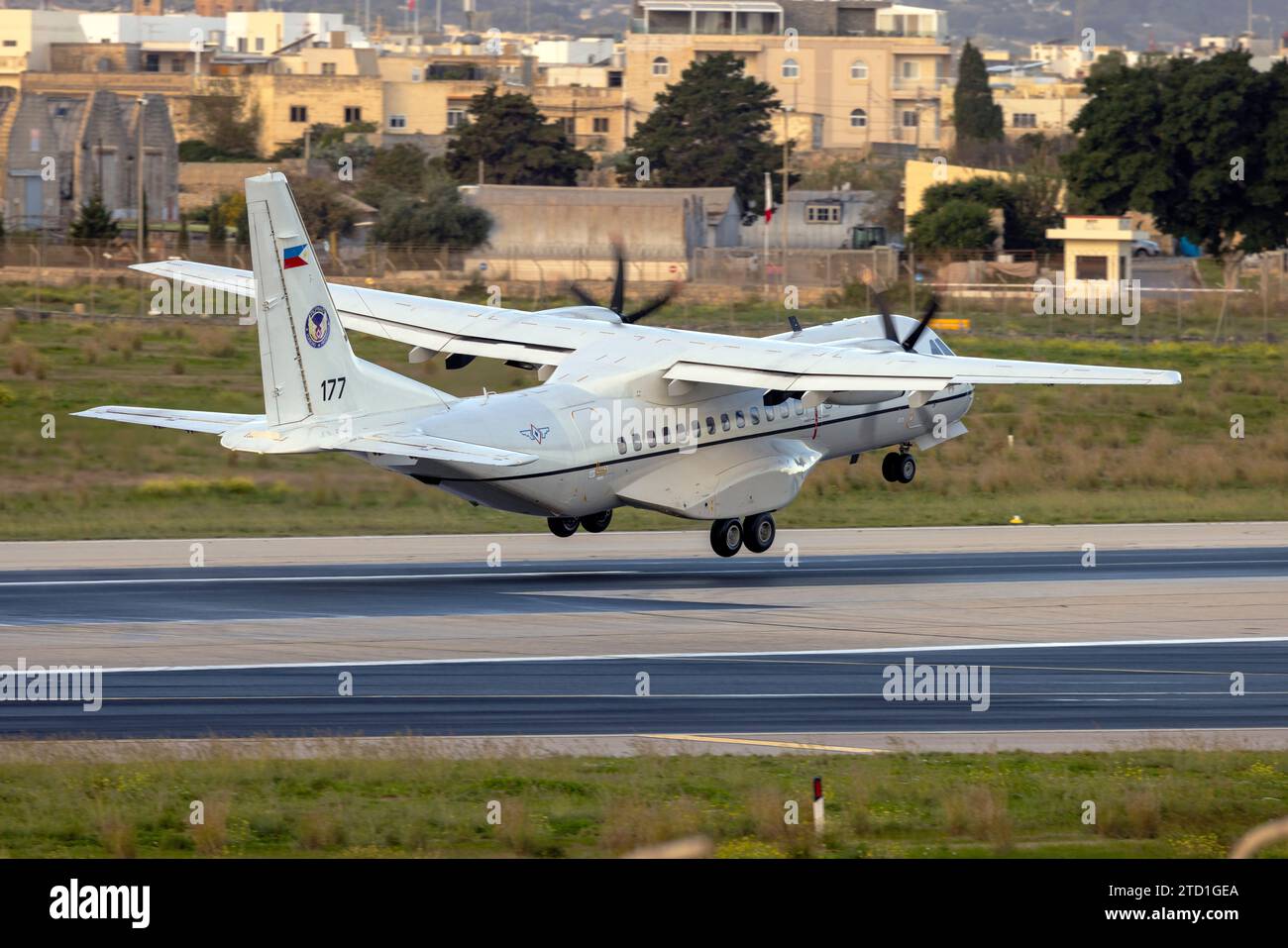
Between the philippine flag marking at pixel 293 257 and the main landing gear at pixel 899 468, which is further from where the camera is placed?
the main landing gear at pixel 899 468

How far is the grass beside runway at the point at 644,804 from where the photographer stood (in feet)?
53.9

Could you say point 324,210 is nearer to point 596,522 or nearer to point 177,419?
point 596,522

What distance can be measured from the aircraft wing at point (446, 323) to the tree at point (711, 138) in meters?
93.8

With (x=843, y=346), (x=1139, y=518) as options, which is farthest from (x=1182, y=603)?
(x=1139, y=518)

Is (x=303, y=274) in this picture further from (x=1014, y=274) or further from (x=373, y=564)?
(x=1014, y=274)

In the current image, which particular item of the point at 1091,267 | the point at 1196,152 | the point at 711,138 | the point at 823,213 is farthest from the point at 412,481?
the point at 823,213

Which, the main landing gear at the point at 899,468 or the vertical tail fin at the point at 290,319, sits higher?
the vertical tail fin at the point at 290,319

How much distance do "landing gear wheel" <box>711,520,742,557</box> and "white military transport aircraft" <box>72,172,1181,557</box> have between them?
0.03 metres

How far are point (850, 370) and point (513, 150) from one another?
330ft

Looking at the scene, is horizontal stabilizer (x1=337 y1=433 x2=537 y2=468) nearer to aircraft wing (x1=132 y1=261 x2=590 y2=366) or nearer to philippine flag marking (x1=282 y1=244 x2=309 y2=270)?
philippine flag marking (x1=282 y1=244 x2=309 y2=270)

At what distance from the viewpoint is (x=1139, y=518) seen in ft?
146

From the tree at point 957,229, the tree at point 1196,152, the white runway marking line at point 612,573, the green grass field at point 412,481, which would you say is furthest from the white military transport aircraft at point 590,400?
the tree at point 957,229

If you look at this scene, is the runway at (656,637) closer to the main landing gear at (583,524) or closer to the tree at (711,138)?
the main landing gear at (583,524)

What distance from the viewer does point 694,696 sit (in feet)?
78.1
